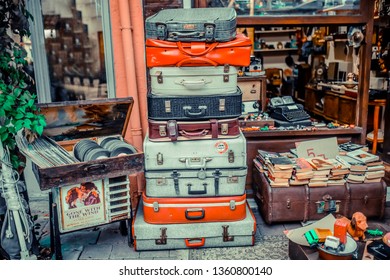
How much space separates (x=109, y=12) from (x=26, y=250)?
262 centimetres

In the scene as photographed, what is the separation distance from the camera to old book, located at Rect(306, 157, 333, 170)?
3865 mm

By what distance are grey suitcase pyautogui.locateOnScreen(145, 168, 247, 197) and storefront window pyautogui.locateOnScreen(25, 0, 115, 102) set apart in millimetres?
1592

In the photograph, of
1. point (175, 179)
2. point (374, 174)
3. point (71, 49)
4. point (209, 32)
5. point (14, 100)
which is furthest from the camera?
point (71, 49)

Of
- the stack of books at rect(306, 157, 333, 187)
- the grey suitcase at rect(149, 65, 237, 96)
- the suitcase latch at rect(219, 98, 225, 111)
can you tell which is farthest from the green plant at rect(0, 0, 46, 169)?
the stack of books at rect(306, 157, 333, 187)

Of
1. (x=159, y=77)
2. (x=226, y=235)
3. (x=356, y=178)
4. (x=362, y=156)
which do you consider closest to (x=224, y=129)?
(x=159, y=77)

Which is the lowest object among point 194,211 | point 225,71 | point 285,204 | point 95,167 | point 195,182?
point 285,204

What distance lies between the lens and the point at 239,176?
11.5 ft

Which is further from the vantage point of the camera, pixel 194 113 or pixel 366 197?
pixel 366 197

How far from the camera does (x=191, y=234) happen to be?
3543 mm

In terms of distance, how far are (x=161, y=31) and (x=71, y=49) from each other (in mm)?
1776

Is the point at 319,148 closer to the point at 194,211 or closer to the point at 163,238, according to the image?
the point at 194,211

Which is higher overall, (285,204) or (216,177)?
(216,177)

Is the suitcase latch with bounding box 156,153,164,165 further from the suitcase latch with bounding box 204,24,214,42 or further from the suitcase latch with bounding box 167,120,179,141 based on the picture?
the suitcase latch with bounding box 204,24,214,42
